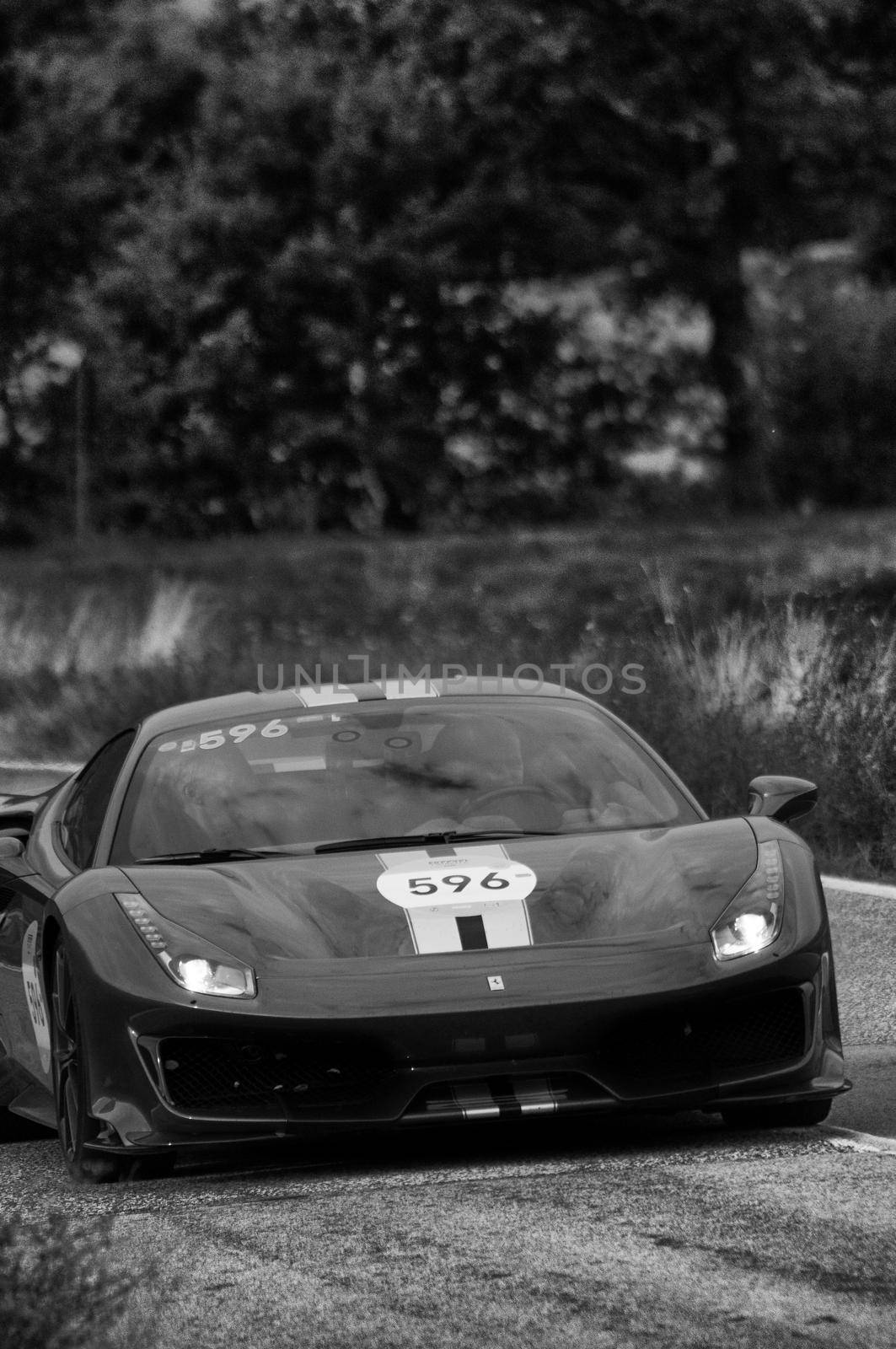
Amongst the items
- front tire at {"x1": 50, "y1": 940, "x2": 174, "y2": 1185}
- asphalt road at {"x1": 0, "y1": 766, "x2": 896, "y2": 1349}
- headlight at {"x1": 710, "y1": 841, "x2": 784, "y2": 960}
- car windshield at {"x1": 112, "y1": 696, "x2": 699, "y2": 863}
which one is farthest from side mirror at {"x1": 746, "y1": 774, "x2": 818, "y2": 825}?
front tire at {"x1": 50, "y1": 940, "x2": 174, "y2": 1185}

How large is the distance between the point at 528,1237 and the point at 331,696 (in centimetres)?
290

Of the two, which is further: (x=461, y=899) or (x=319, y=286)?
(x=319, y=286)

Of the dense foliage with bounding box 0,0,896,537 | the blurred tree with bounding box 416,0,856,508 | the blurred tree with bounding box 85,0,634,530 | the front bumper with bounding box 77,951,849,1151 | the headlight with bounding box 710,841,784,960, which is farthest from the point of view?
the blurred tree with bounding box 85,0,634,530

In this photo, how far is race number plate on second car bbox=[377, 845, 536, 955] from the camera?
236 inches

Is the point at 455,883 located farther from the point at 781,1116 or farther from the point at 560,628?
the point at 560,628

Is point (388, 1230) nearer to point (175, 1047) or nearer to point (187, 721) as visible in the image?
point (175, 1047)

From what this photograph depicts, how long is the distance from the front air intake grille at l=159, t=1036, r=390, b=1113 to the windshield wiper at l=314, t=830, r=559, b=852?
0.84m

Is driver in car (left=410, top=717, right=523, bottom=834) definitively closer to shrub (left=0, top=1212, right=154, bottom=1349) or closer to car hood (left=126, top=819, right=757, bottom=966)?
car hood (left=126, top=819, right=757, bottom=966)

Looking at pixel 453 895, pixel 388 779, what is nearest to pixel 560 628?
pixel 388 779

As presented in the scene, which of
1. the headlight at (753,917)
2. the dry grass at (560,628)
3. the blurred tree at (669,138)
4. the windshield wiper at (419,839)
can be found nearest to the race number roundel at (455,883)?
the windshield wiper at (419,839)

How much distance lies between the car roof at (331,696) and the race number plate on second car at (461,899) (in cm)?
109

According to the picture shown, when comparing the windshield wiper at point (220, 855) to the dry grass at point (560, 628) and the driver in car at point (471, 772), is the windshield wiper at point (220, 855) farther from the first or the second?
the dry grass at point (560, 628)

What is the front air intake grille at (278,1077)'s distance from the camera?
582cm

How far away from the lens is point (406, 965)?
19.4 ft
